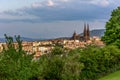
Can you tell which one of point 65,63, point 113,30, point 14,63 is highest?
point 113,30

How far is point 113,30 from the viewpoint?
79500 millimetres

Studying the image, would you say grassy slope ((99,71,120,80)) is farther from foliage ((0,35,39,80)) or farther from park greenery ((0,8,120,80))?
foliage ((0,35,39,80))

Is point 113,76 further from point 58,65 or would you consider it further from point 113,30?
point 113,30

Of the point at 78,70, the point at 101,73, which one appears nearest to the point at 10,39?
the point at 78,70

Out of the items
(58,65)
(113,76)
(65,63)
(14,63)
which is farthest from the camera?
(113,76)

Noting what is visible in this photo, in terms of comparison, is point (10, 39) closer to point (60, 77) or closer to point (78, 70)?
point (60, 77)

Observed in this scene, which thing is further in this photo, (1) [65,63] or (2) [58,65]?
(1) [65,63]

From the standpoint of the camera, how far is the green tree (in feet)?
260

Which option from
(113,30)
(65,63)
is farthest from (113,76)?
(113,30)

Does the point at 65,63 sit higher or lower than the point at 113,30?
lower

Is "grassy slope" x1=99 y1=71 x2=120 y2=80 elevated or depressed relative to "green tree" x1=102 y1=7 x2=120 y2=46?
depressed

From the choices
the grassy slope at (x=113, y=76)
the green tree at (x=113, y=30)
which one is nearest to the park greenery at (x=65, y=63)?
the green tree at (x=113, y=30)

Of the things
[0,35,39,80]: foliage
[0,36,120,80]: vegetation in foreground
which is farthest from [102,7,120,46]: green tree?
[0,35,39,80]: foliage

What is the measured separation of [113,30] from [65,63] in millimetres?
22569
